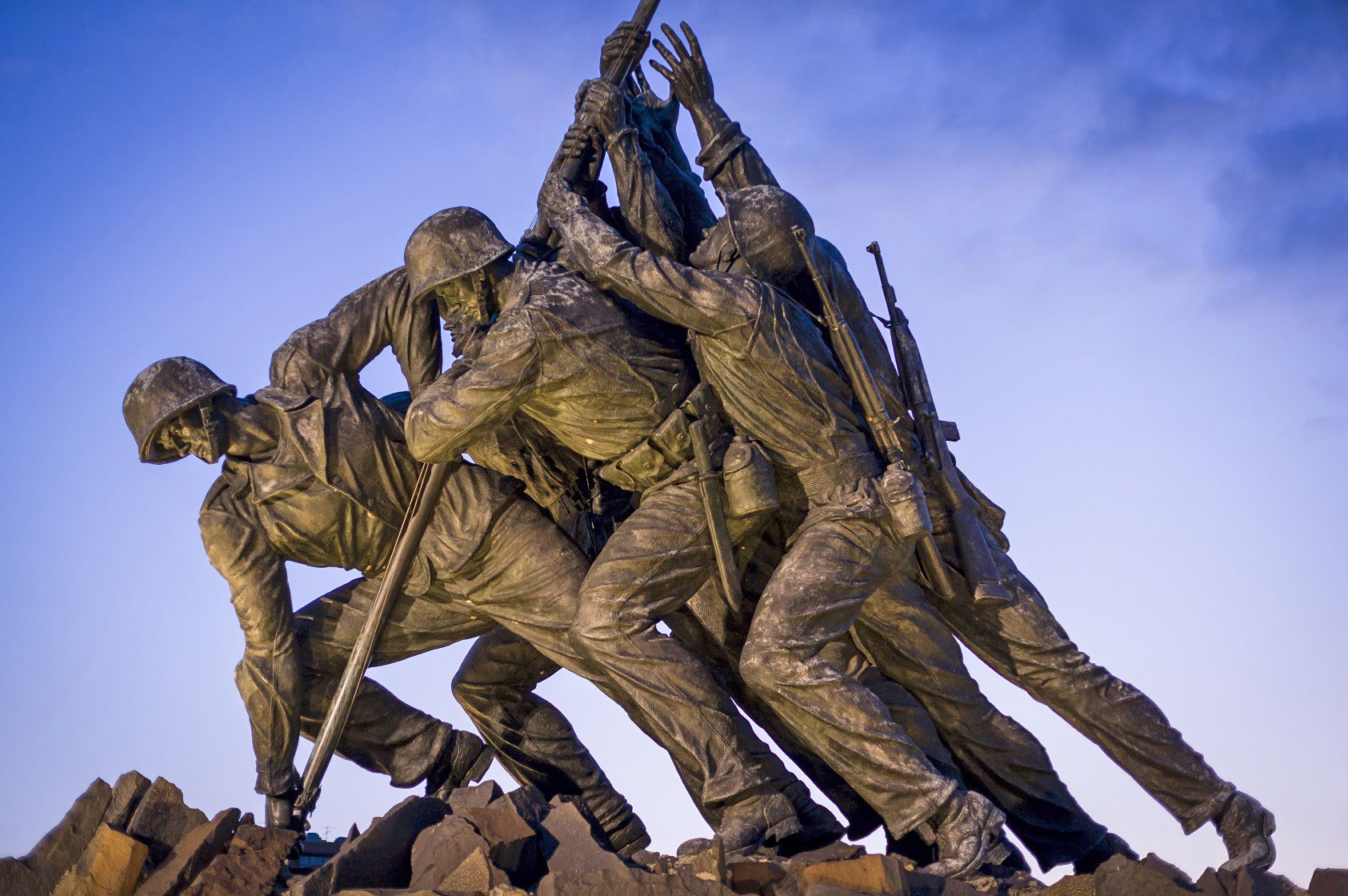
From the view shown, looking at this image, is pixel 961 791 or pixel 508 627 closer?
pixel 961 791

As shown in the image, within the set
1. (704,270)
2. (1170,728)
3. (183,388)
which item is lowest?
(1170,728)

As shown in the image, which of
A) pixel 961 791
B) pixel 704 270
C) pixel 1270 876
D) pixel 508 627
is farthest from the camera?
pixel 508 627

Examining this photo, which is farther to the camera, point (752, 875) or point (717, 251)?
point (717, 251)

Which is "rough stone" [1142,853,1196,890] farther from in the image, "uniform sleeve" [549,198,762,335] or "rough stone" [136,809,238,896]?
"rough stone" [136,809,238,896]

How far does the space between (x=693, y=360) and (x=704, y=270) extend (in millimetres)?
437

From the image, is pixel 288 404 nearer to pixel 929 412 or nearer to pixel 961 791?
pixel 929 412

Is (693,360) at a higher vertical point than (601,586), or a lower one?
higher

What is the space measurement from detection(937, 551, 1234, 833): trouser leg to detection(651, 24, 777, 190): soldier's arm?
82.9 inches


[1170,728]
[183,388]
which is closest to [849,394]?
[1170,728]

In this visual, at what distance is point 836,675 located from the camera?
6.23 m

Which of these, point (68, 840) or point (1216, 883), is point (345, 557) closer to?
point (68, 840)

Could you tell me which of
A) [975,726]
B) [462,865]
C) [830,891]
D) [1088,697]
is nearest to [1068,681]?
[1088,697]

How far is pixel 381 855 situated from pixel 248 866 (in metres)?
0.54

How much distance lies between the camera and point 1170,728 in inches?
254
